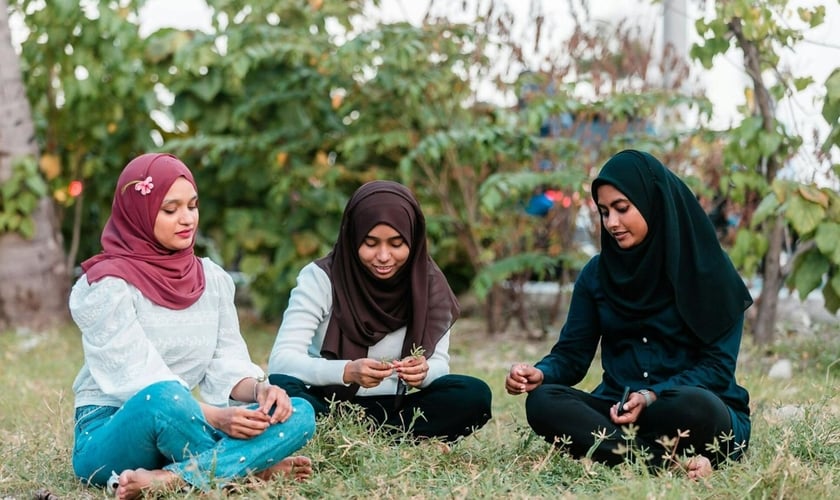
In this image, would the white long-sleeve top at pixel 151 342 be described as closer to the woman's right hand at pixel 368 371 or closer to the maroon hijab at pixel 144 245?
the maroon hijab at pixel 144 245

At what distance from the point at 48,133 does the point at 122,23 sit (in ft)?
3.13

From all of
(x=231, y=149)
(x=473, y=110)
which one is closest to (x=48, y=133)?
(x=231, y=149)

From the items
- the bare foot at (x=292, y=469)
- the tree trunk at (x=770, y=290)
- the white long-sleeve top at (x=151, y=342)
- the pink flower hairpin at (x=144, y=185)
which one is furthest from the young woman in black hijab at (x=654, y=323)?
the tree trunk at (x=770, y=290)

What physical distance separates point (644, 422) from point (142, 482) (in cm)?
131

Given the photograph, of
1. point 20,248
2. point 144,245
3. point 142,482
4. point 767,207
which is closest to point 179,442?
point 142,482

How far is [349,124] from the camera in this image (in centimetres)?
606

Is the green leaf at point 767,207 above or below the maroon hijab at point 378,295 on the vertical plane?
above

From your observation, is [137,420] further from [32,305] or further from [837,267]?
[32,305]

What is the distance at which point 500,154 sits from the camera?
5.64m

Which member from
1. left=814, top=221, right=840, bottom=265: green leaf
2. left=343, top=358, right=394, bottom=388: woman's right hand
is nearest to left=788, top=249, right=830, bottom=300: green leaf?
left=814, top=221, right=840, bottom=265: green leaf

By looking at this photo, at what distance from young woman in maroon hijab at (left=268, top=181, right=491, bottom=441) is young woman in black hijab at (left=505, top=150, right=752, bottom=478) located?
0.28 m

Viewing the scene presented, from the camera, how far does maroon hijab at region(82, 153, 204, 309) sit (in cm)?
272

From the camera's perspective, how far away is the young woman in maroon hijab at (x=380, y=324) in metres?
3.11

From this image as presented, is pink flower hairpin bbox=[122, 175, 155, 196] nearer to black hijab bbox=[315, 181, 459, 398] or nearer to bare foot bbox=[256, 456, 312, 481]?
black hijab bbox=[315, 181, 459, 398]
